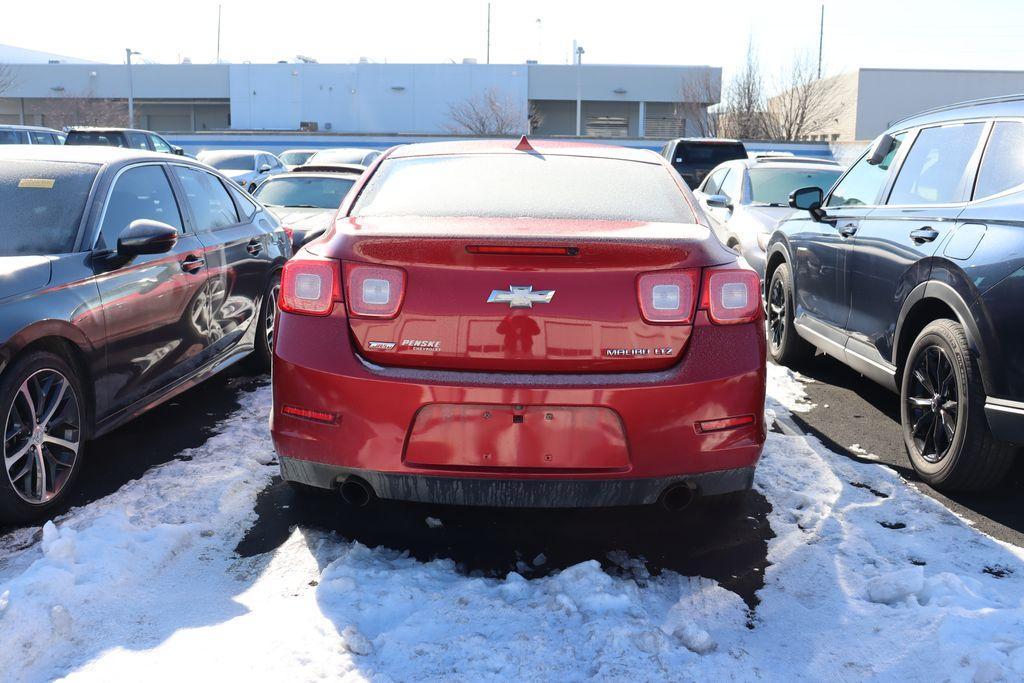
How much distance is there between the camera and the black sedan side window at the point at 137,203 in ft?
15.4

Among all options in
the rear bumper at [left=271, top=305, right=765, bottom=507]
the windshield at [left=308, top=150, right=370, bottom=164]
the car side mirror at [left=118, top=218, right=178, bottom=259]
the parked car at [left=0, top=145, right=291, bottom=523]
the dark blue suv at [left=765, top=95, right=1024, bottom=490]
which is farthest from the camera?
the windshield at [left=308, top=150, right=370, bottom=164]

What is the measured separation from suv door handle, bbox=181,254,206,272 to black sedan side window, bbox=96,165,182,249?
0.61 feet

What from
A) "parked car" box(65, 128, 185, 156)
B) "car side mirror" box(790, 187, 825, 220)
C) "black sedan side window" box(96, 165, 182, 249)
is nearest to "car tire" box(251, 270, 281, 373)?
"black sedan side window" box(96, 165, 182, 249)

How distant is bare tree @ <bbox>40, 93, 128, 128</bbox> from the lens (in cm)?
5359

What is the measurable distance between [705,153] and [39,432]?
15.6 m

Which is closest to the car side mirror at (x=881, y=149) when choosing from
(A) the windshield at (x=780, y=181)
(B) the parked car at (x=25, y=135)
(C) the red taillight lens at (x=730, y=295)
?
(C) the red taillight lens at (x=730, y=295)

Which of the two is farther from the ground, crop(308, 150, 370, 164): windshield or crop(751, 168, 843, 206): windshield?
crop(308, 150, 370, 164): windshield

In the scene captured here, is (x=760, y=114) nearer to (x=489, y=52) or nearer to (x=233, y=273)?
(x=489, y=52)

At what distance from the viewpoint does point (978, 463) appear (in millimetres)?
4215

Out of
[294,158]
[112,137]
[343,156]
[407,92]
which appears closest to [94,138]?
[112,137]

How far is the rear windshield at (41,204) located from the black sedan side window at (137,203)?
0.14 m

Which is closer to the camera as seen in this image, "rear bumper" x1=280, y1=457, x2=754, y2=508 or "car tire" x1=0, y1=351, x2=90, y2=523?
"rear bumper" x1=280, y1=457, x2=754, y2=508

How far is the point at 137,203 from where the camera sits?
502cm

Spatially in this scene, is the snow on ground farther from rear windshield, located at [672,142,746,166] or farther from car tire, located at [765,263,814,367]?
rear windshield, located at [672,142,746,166]
